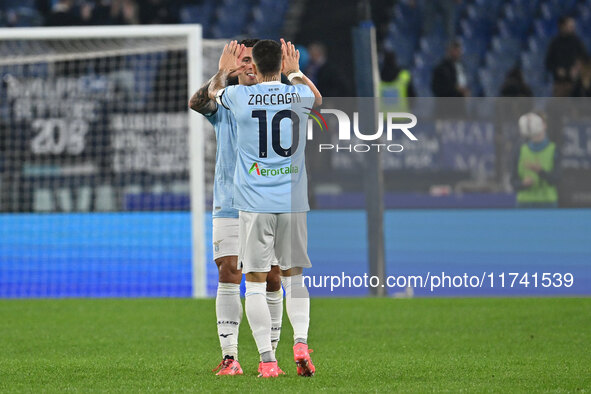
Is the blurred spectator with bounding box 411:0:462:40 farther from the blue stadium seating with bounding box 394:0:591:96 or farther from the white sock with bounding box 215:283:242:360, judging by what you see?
the white sock with bounding box 215:283:242:360

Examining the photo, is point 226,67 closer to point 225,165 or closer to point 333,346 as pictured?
point 225,165

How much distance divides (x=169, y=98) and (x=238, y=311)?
993 cm

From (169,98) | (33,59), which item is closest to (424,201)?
(33,59)

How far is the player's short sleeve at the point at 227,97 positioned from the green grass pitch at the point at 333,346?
135cm

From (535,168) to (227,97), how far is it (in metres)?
3.98

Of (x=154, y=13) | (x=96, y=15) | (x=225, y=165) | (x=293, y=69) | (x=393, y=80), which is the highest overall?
(x=154, y=13)

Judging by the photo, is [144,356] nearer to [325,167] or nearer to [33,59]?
[325,167]

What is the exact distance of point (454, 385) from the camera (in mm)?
5254

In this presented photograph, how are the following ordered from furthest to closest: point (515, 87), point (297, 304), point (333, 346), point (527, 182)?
point (515, 87), point (527, 182), point (333, 346), point (297, 304)

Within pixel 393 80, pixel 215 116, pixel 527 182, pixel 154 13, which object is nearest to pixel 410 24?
pixel 393 80

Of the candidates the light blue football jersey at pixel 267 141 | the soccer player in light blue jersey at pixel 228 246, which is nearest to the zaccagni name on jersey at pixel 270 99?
the light blue football jersey at pixel 267 141

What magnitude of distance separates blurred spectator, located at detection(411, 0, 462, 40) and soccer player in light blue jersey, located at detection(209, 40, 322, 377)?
48.8 feet

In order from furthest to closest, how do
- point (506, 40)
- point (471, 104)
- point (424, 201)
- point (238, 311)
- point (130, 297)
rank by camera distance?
point (506, 40) < point (130, 297) < point (424, 201) < point (471, 104) < point (238, 311)

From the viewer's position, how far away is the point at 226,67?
18.3 ft
